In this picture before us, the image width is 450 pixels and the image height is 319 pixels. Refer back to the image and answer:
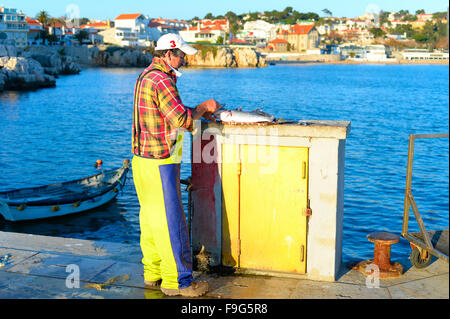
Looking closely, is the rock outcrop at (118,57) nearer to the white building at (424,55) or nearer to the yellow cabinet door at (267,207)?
the white building at (424,55)

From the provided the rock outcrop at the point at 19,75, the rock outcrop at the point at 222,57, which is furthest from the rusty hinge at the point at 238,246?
the rock outcrop at the point at 222,57

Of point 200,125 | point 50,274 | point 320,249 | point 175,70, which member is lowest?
point 50,274

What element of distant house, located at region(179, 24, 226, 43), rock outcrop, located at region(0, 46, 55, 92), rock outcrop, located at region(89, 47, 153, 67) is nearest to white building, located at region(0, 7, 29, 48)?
rock outcrop, located at region(89, 47, 153, 67)

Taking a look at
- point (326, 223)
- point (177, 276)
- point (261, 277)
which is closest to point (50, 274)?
point (177, 276)

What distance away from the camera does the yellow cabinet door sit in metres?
5.75

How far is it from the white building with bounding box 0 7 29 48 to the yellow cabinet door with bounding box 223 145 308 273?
116008 millimetres

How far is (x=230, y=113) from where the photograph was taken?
5.86 m

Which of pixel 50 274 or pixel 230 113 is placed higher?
pixel 230 113

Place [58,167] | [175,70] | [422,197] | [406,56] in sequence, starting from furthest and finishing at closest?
[406,56] → [58,167] → [422,197] → [175,70]

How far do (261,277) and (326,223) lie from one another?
3.12ft

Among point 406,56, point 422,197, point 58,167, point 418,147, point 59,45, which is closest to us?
point 422,197

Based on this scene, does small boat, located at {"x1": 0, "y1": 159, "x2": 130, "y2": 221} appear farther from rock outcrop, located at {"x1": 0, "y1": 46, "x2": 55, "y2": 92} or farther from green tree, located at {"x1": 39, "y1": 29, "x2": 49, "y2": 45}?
green tree, located at {"x1": 39, "y1": 29, "x2": 49, "y2": 45}

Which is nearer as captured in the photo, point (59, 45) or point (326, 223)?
point (326, 223)

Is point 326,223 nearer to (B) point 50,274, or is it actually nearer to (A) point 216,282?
Result: (A) point 216,282
